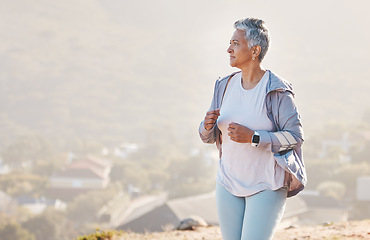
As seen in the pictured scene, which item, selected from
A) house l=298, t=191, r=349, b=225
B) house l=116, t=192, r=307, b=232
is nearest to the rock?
house l=116, t=192, r=307, b=232

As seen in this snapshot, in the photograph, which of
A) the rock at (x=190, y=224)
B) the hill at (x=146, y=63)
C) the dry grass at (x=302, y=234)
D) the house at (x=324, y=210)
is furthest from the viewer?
the hill at (x=146, y=63)

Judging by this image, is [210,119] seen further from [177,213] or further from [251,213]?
[177,213]

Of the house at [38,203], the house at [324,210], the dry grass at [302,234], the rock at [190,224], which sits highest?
the dry grass at [302,234]

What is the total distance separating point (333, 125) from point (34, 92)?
3033 inches

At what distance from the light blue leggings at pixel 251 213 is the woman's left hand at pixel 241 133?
0.28 meters

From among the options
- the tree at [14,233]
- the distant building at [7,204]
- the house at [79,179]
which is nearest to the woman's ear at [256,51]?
the tree at [14,233]

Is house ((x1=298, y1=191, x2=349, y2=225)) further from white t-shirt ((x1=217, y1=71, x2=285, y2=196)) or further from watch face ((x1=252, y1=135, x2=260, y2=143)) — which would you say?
watch face ((x1=252, y1=135, x2=260, y2=143))

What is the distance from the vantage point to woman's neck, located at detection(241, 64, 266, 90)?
2.48 metres

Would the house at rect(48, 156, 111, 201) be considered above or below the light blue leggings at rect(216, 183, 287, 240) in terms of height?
below

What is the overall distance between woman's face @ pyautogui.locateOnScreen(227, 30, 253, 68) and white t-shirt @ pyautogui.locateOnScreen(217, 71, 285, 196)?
128mm

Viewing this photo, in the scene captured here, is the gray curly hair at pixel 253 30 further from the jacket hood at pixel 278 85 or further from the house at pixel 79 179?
the house at pixel 79 179

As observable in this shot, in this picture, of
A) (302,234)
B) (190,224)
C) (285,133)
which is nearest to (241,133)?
(285,133)

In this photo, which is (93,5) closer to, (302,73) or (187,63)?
(187,63)

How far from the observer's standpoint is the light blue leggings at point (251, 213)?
7.47 ft
